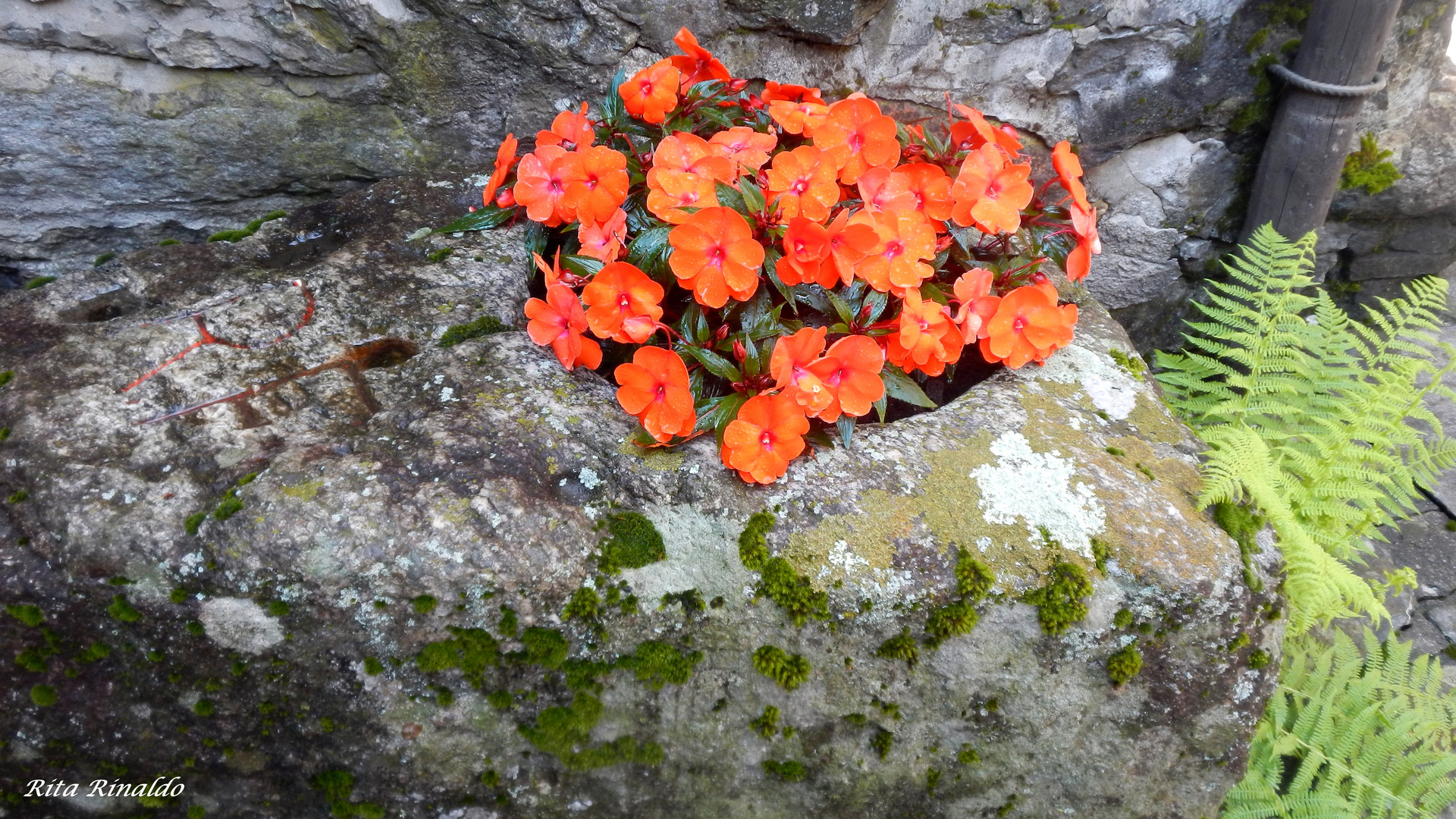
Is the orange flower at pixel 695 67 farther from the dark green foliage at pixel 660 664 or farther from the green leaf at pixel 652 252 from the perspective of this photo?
the dark green foliage at pixel 660 664

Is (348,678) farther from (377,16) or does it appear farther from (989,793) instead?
(377,16)

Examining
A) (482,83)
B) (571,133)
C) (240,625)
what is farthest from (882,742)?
(482,83)

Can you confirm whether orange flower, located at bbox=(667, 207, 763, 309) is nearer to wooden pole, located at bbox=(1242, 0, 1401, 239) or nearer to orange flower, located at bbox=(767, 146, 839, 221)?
orange flower, located at bbox=(767, 146, 839, 221)

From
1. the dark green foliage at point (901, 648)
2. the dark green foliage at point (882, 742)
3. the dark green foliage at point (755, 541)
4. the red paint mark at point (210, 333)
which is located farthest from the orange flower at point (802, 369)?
the red paint mark at point (210, 333)

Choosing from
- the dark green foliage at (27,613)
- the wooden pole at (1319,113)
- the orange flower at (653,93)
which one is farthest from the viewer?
the wooden pole at (1319,113)

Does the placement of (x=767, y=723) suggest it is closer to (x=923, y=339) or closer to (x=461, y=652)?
(x=461, y=652)

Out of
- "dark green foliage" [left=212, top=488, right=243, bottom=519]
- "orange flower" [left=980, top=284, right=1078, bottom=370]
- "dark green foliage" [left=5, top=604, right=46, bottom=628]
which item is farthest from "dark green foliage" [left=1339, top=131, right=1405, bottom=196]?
"dark green foliage" [left=5, top=604, right=46, bottom=628]
